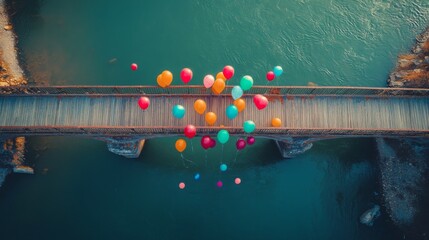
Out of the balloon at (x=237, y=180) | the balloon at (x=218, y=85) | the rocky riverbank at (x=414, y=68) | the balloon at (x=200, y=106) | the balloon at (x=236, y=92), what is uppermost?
the rocky riverbank at (x=414, y=68)

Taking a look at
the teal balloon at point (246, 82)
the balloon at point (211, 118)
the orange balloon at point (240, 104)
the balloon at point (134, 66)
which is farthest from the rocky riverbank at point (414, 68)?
the balloon at point (134, 66)

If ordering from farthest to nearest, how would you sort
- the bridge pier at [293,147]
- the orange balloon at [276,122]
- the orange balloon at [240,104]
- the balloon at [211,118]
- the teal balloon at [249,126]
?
the bridge pier at [293,147], the orange balloon at [276,122], the orange balloon at [240,104], the balloon at [211,118], the teal balloon at [249,126]

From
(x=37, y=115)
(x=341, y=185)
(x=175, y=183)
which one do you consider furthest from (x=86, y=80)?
(x=341, y=185)

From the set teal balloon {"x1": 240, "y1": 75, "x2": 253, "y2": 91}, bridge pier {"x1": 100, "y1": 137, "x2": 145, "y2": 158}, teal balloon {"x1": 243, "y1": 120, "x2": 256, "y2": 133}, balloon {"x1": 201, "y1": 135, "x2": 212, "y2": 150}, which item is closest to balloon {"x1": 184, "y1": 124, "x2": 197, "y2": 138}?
balloon {"x1": 201, "y1": 135, "x2": 212, "y2": 150}

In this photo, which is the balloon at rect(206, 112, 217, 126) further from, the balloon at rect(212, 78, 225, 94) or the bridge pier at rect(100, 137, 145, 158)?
the bridge pier at rect(100, 137, 145, 158)

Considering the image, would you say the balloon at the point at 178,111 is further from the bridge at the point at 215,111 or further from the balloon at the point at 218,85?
the balloon at the point at 218,85

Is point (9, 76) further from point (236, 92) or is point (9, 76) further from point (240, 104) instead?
point (240, 104)

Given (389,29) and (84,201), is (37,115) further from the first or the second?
(389,29)

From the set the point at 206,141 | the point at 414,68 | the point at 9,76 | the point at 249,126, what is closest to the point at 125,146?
the point at 206,141
